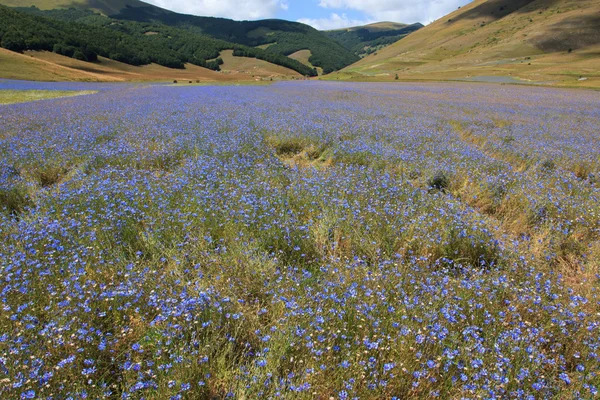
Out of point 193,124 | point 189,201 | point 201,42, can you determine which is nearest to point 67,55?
point 201,42

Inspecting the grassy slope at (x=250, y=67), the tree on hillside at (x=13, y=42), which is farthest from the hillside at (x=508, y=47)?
the tree on hillside at (x=13, y=42)

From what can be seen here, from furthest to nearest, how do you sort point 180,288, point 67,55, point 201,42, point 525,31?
point 201,42
point 525,31
point 67,55
point 180,288

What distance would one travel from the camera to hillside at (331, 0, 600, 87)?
6253 centimetres

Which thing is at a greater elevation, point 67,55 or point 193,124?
point 67,55

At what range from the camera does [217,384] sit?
2.02 meters

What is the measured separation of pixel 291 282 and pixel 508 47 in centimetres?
11639

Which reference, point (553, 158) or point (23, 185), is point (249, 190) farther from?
point (553, 158)

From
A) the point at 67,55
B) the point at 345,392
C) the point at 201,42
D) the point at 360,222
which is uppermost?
the point at 201,42

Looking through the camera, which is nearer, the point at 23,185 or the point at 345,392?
the point at 345,392

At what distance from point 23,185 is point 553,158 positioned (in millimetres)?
11111

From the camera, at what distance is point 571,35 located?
87875mm

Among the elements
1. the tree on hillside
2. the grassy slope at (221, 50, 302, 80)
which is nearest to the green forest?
the tree on hillside

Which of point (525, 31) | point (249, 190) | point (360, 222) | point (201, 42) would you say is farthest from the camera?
point (201, 42)

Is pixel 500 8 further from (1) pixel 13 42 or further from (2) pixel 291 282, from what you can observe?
(2) pixel 291 282
